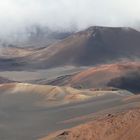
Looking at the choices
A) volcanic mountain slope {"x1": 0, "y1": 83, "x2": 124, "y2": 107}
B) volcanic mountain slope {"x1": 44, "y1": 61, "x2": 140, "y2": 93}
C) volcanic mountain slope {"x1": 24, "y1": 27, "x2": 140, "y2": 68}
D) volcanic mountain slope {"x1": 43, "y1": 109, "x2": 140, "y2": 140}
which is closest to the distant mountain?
volcanic mountain slope {"x1": 24, "y1": 27, "x2": 140, "y2": 68}

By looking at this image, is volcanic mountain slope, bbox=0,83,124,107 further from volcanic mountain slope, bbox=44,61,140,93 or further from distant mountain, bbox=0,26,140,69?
distant mountain, bbox=0,26,140,69

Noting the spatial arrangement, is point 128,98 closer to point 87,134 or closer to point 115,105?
point 115,105

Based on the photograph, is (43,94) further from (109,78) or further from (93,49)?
(93,49)

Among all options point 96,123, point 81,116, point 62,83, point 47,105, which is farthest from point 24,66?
point 96,123

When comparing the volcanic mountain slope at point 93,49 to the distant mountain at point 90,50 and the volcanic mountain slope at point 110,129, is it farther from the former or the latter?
the volcanic mountain slope at point 110,129

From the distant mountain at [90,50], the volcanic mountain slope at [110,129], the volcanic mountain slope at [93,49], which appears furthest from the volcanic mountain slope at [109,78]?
the volcanic mountain slope at [110,129]

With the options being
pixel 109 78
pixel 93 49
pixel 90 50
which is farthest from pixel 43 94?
pixel 93 49
